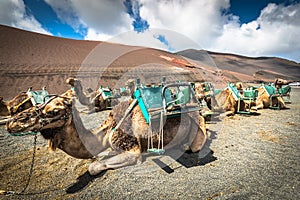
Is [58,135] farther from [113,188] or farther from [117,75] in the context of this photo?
[117,75]

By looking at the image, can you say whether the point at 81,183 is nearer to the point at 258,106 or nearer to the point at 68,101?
the point at 68,101

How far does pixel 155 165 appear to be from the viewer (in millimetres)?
3400

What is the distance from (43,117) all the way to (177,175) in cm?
239

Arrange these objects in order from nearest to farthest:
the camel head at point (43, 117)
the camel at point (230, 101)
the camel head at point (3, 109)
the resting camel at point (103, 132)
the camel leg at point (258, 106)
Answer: the camel head at point (43, 117) → the resting camel at point (103, 132) → the camel head at point (3, 109) → the camel at point (230, 101) → the camel leg at point (258, 106)

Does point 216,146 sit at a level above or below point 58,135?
below

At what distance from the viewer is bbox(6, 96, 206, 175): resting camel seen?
2.36 metres

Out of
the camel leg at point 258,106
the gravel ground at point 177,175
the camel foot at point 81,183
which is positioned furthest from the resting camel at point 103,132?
the camel leg at point 258,106

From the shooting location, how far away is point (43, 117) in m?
2.35

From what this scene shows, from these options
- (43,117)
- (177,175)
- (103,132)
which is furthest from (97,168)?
(177,175)

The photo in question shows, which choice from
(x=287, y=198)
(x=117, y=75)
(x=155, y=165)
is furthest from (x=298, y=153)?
(x=117, y=75)

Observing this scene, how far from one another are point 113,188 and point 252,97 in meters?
7.73

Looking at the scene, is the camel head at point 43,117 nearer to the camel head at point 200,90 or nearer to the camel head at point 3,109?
the camel head at point 3,109

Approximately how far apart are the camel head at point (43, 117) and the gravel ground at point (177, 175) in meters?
1.13

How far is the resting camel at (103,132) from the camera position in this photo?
7.75 ft
